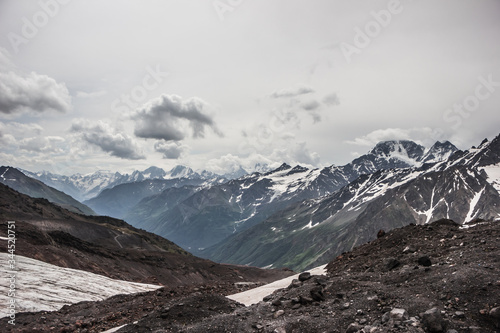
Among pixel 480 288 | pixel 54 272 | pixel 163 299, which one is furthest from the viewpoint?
pixel 54 272

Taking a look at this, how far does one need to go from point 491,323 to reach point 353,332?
556 cm

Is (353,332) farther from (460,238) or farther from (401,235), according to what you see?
(401,235)

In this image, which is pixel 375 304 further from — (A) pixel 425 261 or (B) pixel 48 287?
(B) pixel 48 287

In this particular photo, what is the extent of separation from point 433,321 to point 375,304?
3.19 meters

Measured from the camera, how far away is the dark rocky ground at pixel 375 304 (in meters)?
13.4

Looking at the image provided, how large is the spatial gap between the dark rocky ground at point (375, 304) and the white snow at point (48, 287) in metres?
3.84

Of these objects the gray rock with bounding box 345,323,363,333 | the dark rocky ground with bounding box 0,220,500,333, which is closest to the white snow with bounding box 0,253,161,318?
the dark rocky ground with bounding box 0,220,500,333

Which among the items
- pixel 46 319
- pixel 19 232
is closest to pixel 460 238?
pixel 46 319

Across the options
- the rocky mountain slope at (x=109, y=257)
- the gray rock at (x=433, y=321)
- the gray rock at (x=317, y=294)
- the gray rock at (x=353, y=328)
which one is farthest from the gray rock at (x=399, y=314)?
the rocky mountain slope at (x=109, y=257)

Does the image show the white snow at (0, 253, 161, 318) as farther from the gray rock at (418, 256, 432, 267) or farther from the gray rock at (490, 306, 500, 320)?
the gray rock at (490, 306, 500, 320)

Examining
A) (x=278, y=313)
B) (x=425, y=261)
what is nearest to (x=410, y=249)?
(x=425, y=261)

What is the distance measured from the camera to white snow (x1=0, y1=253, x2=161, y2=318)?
29656 millimetres

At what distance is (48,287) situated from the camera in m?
35.5

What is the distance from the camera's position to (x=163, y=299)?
88.4 ft
